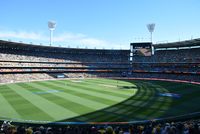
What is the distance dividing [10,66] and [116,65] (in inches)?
1808

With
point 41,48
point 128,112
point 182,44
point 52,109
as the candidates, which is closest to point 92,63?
point 41,48

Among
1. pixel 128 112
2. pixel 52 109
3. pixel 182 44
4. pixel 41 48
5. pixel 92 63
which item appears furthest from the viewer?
pixel 92 63

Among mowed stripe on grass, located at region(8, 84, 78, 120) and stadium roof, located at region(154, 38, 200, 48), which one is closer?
mowed stripe on grass, located at region(8, 84, 78, 120)

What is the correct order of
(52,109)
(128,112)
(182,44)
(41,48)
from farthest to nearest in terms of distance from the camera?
(41,48) < (182,44) < (52,109) < (128,112)

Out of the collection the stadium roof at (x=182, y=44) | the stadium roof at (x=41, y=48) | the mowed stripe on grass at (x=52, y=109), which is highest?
the stadium roof at (x=182, y=44)

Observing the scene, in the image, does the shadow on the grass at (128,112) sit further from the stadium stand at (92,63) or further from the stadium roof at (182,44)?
the stadium roof at (182,44)

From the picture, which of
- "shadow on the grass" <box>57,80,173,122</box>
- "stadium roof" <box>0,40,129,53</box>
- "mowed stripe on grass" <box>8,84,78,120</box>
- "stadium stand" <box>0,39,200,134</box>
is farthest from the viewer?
"stadium roof" <box>0,40,129,53</box>

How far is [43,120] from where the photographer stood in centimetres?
2366

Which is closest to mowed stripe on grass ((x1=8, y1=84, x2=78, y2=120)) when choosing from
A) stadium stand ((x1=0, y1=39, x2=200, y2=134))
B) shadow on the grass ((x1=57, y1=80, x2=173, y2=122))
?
shadow on the grass ((x1=57, y1=80, x2=173, y2=122))

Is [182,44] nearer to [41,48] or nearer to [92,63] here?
[92,63]

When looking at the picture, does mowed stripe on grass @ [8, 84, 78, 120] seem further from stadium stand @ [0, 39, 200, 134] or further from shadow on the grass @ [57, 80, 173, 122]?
stadium stand @ [0, 39, 200, 134]

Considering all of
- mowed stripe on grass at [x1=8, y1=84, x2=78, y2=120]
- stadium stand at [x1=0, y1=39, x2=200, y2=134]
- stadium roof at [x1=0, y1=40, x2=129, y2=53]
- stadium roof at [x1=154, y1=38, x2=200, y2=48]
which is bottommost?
mowed stripe on grass at [x1=8, y1=84, x2=78, y2=120]

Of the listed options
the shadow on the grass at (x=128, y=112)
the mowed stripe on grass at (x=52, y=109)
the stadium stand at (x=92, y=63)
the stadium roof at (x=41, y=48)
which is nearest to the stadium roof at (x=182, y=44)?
the stadium stand at (x=92, y=63)

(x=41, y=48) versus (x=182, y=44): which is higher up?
(x=182, y=44)
